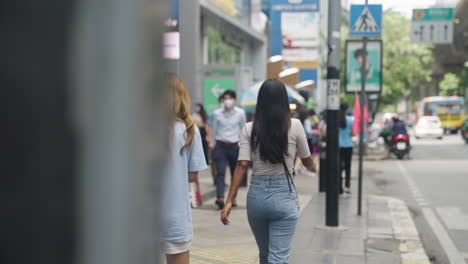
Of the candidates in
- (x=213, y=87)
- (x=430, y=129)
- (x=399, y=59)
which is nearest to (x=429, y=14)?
(x=213, y=87)

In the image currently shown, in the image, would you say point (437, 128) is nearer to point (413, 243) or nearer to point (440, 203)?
point (440, 203)

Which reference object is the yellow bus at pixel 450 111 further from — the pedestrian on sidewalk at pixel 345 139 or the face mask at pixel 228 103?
the face mask at pixel 228 103

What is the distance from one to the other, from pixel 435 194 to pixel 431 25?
13.5 metres

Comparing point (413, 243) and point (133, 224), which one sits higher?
point (133, 224)

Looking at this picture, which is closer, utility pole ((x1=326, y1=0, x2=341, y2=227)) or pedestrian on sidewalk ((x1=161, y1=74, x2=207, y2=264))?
pedestrian on sidewalk ((x1=161, y1=74, x2=207, y2=264))

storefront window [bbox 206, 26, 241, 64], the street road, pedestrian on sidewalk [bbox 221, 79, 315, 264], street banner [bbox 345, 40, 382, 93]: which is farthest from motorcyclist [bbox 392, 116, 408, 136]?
pedestrian on sidewalk [bbox 221, 79, 315, 264]

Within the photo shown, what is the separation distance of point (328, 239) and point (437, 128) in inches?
1677

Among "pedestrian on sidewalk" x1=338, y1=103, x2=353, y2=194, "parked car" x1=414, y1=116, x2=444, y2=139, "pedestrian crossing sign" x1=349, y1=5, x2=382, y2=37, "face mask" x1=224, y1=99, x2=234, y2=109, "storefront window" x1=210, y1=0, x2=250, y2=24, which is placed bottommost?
"parked car" x1=414, y1=116, x2=444, y2=139

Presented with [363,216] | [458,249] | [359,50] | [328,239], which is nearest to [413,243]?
[458,249]

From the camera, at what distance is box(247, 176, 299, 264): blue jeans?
435cm

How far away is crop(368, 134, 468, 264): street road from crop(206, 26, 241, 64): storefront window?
23.8 ft

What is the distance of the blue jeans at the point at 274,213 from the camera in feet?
14.3

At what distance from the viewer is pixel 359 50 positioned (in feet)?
35.8

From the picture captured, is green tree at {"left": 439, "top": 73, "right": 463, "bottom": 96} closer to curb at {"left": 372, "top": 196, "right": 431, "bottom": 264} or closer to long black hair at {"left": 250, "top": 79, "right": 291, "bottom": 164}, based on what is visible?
curb at {"left": 372, "top": 196, "right": 431, "bottom": 264}
